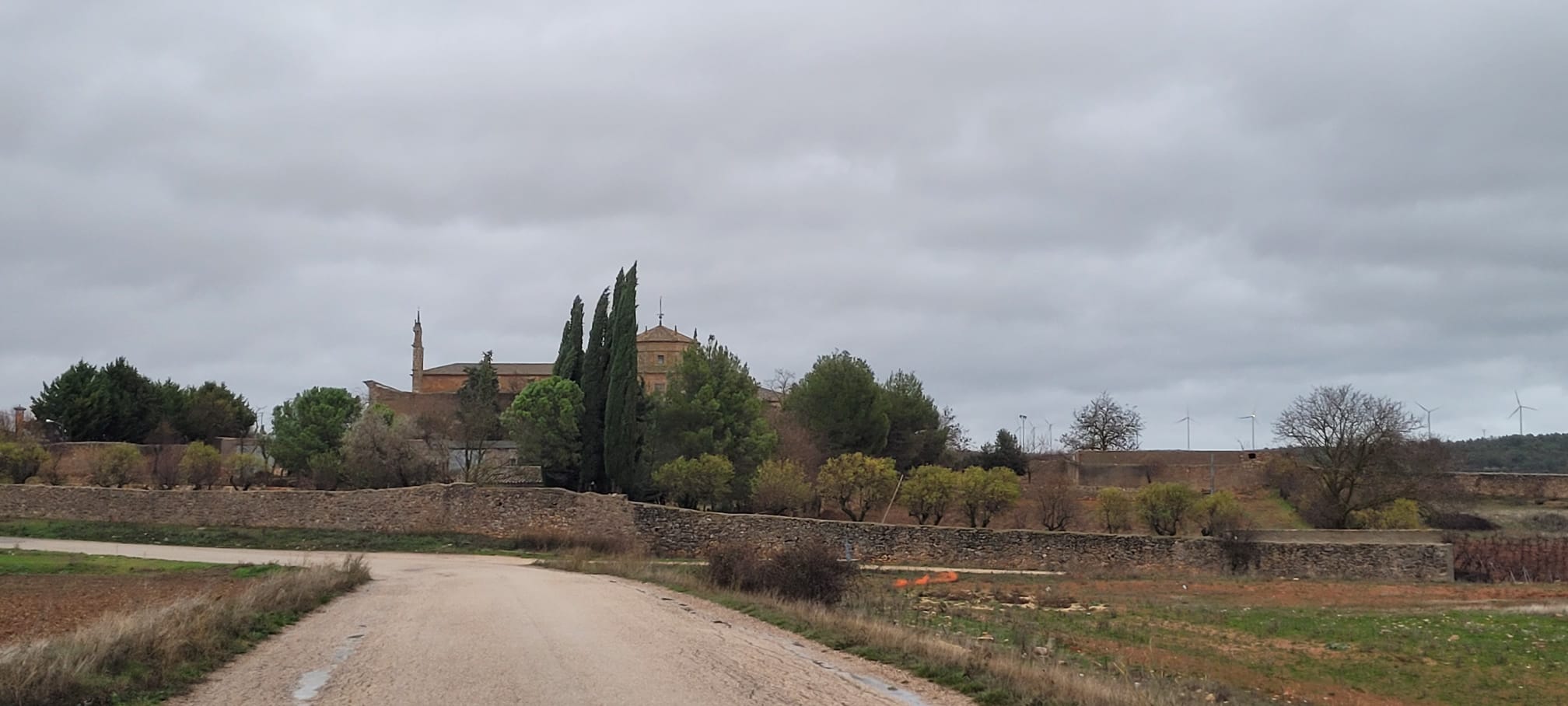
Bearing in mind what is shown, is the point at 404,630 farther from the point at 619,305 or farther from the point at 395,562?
the point at 619,305

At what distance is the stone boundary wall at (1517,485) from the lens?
70.2m

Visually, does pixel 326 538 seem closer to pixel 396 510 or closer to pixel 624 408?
pixel 396 510

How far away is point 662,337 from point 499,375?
1463 cm

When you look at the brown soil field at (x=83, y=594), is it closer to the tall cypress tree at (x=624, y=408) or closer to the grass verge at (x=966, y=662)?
the grass verge at (x=966, y=662)

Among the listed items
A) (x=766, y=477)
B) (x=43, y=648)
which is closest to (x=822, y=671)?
(x=43, y=648)

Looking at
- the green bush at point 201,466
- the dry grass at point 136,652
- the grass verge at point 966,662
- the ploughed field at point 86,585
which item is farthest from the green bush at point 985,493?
the green bush at point 201,466

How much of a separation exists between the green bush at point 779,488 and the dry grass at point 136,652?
30.0 m

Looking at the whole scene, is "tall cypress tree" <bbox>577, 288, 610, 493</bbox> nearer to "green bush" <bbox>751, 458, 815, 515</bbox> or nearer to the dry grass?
"green bush" <bbox>751, 458, 815, 515</bbox>

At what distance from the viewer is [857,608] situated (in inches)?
866

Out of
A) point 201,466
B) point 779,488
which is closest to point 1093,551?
point 779,488

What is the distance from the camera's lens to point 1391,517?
49.5m

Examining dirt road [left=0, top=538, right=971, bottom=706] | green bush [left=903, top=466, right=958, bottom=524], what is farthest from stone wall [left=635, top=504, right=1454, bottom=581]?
dirt road [left=0, top=538, right=971, bottom=706]

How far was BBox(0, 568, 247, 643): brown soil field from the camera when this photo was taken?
16266 mm

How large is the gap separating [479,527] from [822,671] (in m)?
35.0
